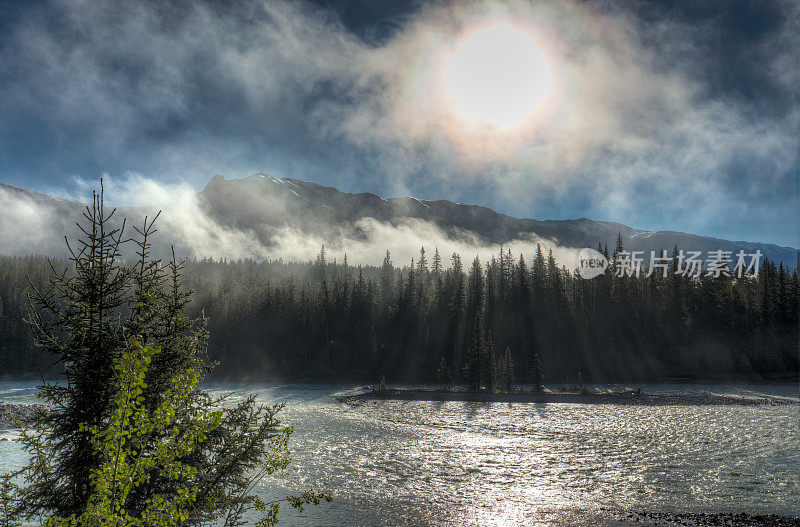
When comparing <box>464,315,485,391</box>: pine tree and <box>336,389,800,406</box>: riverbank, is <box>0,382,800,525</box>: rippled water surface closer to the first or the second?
<box>336,389,800,406</box>: riverbank

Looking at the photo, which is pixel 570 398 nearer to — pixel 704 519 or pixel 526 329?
pixel 526 329

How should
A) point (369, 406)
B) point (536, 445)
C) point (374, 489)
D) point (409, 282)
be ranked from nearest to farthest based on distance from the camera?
point (374, 489) → point (536, 445) → point (369, 406) → point (409, 282)

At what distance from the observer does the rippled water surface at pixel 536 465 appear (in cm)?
2331

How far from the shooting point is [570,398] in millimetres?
72062

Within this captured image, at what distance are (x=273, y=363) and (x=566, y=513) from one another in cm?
11110

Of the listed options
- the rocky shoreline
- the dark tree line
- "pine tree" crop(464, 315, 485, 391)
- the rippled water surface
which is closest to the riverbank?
"pine tree" crop(464, 315, 485, 391)

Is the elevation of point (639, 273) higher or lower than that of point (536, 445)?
higher

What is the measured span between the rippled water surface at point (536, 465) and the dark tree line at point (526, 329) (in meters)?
52.4

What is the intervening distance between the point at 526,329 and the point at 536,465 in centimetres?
9018

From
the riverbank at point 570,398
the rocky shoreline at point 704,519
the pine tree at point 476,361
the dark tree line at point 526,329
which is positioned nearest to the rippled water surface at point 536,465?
the rocky shoreline at point 704,519

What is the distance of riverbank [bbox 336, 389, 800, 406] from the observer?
65250mm

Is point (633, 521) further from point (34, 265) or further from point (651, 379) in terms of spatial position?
point (34, 265)

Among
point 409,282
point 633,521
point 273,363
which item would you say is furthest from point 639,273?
point 633,521

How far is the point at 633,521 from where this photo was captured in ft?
70.6
